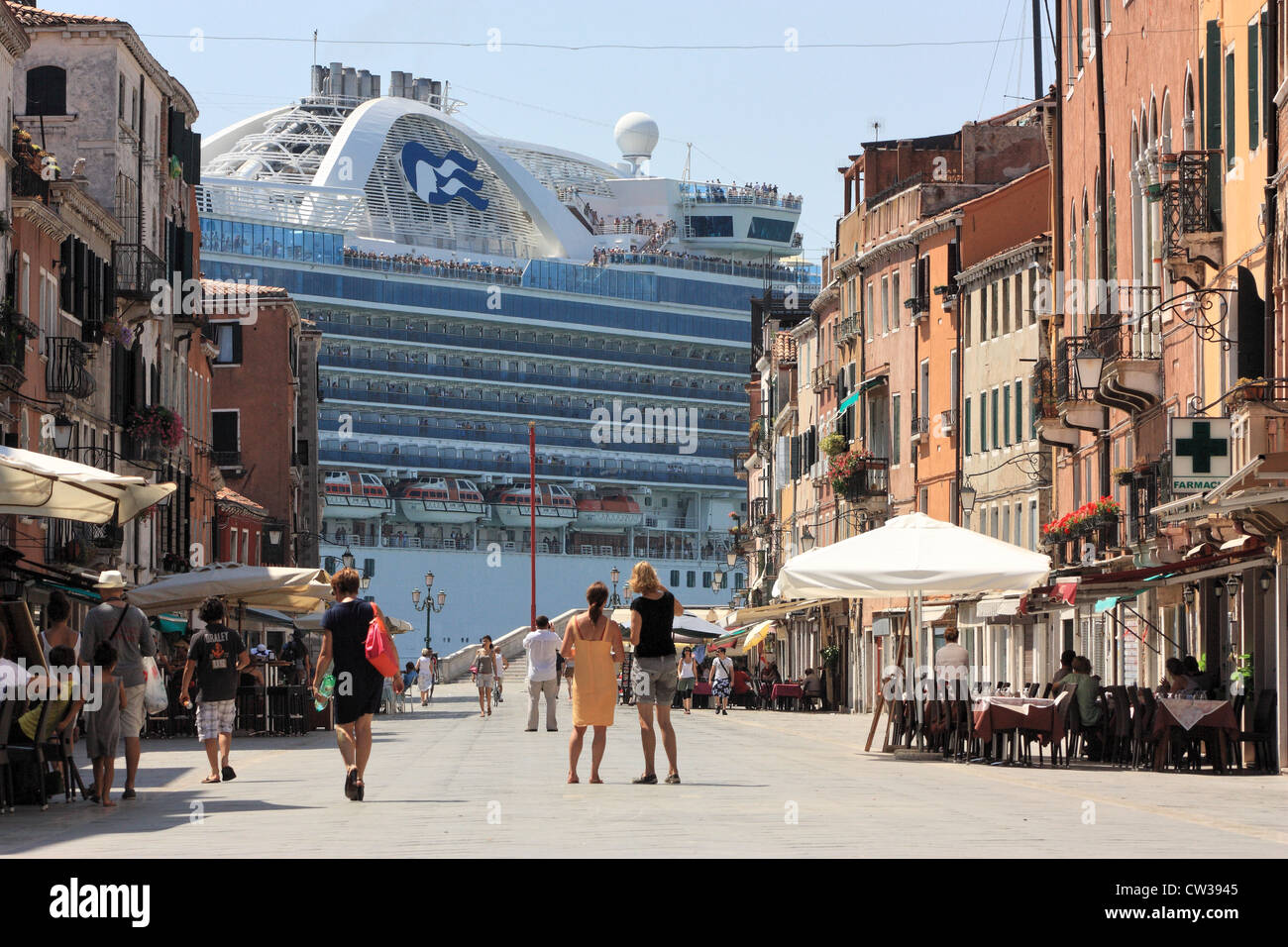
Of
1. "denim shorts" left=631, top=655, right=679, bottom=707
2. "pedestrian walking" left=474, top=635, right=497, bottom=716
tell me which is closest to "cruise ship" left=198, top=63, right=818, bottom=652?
"pedestrian walking" left=474, top=635, right=497, bottom=716

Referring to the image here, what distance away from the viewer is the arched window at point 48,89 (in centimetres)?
4284

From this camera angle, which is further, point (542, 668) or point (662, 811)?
point (542, 668)

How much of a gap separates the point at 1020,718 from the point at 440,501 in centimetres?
8726

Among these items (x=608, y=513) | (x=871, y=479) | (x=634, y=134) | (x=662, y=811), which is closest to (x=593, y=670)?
(x=662, y=811)

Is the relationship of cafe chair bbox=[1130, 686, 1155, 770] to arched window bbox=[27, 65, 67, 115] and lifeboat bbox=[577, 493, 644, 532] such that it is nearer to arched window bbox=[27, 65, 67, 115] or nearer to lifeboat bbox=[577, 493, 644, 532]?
arched window bbox=[27, 65, 67, 115]

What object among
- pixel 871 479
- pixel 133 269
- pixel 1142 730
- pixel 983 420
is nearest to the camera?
pixel 1142 730

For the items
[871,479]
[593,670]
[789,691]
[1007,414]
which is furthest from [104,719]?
[871,479]

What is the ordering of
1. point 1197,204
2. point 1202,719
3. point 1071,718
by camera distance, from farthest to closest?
point 1197,204 < point 1071,718 < point 1202,719

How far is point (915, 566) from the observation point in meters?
22.3

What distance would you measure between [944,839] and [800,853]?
4.11 ft

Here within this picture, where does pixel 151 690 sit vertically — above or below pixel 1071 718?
above

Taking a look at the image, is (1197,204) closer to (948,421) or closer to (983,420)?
(983,420)

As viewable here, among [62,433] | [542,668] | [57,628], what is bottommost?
[542,668]
